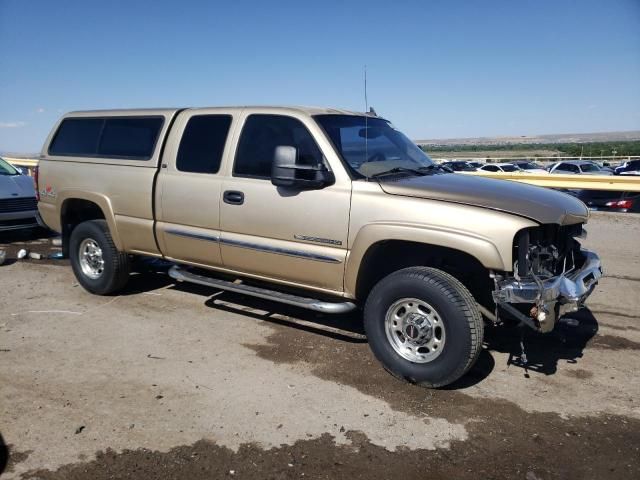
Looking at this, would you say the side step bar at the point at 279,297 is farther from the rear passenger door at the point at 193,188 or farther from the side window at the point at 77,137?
the side window at the point at 77,137

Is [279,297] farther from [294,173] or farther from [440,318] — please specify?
[440,318]

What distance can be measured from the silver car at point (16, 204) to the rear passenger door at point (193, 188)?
5.00 meters

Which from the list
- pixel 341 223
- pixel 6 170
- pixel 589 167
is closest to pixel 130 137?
pixel 341 223

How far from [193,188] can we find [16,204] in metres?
5.55

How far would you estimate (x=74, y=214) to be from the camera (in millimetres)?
6195

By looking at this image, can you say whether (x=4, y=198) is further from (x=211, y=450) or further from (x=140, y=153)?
(x=211, y=450)

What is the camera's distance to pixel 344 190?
413 cm

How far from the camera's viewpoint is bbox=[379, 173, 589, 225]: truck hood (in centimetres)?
368

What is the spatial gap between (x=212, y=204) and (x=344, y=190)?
1346 millimetres

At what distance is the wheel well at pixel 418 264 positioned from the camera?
4.05m

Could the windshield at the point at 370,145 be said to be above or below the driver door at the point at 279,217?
above

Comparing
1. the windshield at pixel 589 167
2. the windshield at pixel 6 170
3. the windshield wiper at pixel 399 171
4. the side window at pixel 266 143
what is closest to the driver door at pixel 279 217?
the side window at pixel 266 143

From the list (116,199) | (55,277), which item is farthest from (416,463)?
(55,277)

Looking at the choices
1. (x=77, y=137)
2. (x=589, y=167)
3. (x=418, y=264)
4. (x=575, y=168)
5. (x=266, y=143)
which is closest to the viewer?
(x=418, y=264)
